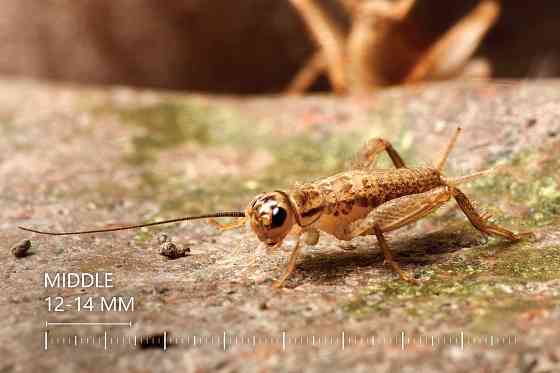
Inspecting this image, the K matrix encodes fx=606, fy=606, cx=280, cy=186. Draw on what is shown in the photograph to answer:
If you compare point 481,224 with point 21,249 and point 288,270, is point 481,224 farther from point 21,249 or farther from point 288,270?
point 21,249

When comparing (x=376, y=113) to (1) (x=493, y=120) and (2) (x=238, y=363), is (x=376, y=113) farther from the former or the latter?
(2) (x=238, y=363)

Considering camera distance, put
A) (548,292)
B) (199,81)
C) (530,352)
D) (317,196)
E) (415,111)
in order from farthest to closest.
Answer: (199,81) → (415,111) → (317,196) → (548,292) → (530,352)

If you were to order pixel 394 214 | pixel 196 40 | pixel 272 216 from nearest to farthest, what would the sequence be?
pixel 272 216 < pixel 394 214 < pixel 196 40

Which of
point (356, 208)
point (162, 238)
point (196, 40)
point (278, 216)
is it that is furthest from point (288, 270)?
point (196, 40)

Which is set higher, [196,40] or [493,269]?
[196,40]

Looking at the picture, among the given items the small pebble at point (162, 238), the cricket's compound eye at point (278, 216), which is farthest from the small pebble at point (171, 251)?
the cricket's compound eye at point (278, 216)

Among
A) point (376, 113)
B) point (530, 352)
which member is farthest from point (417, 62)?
point (530, 352)
